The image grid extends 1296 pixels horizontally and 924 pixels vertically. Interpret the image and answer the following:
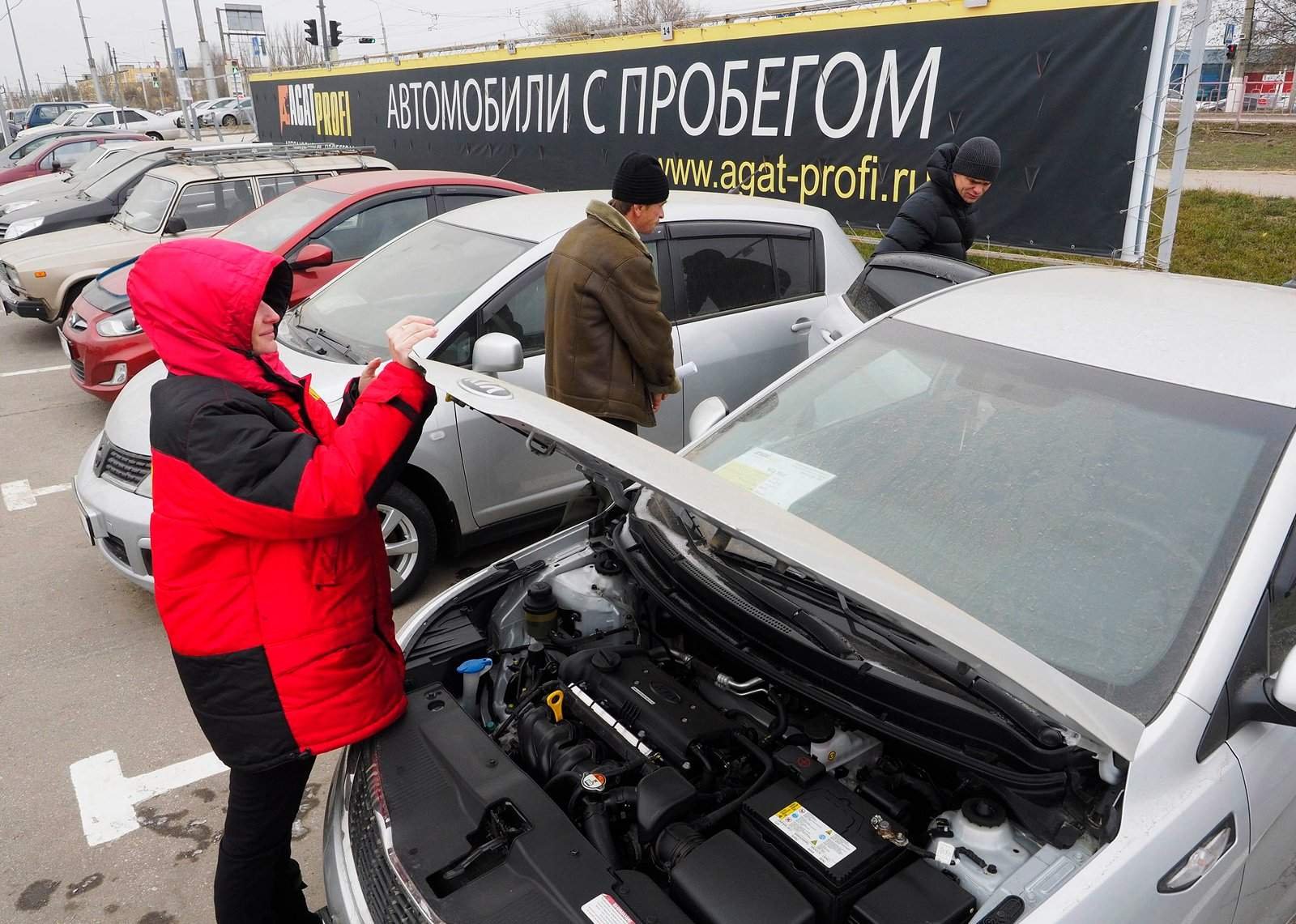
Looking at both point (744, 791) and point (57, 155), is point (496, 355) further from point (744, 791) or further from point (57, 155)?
point (57, 155)

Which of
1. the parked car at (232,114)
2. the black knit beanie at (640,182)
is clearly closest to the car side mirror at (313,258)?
the black knit beanie at (640,182)

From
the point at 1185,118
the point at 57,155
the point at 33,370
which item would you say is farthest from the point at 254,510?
the point at 57,155

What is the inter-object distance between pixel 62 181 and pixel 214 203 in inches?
302

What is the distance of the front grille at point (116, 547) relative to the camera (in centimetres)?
384

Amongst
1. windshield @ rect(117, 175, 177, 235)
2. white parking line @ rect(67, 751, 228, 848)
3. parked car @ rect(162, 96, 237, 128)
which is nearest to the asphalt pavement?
white parking line @ rect(67, 751, 228, 848)

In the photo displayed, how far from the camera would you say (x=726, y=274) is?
4809 millimetres

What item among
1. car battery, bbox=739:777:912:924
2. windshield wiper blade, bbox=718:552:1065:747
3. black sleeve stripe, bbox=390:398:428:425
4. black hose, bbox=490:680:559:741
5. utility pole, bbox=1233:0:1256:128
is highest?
utility pole, bbox=1233:0:1256:128

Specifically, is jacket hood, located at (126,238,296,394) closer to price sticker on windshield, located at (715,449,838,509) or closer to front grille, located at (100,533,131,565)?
price sticker on windshield, located at (715,449,838,509)

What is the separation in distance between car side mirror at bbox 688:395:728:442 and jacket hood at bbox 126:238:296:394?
1.33 meters

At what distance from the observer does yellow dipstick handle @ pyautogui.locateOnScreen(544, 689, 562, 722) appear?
2.23 metres

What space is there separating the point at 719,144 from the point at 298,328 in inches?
238

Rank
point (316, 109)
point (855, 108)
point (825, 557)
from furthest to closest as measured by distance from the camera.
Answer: point (316, 109) < point (855, 108) < point (825, 557)

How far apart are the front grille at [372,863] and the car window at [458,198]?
545 centimetres

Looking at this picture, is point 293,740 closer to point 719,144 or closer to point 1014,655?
point 1014,655
